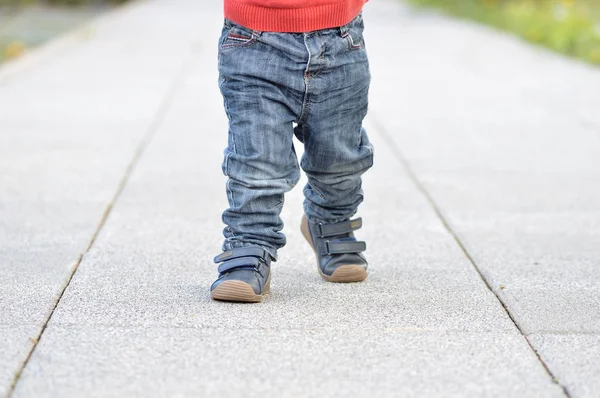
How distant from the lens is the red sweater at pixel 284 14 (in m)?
3.11

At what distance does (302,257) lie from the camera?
3.85 metres

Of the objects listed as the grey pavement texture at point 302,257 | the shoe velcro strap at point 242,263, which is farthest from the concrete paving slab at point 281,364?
the shoe velcro strap at point 242,263

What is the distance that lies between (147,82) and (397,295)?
550cm

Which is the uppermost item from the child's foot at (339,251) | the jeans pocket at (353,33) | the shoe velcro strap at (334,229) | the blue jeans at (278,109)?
the jeans pocket at (353,33)

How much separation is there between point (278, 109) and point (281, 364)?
34.5 inches

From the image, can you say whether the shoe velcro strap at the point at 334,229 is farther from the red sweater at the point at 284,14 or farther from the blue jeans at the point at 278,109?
the red sweater at the point at 284,14

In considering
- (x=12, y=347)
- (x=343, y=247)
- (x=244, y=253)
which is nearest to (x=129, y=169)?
(x=343, y=247)

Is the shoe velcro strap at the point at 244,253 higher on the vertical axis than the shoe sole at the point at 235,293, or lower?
higher

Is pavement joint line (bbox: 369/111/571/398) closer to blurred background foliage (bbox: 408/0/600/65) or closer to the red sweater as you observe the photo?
the red sweater

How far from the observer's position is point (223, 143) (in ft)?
20.0

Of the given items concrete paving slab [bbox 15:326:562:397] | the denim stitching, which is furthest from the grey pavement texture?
the denim stitching

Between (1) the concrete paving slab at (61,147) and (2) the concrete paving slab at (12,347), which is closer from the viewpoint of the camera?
(2) the concrete paving slab at (12,347)

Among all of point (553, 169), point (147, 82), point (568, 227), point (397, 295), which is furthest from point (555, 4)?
point (397, 295)

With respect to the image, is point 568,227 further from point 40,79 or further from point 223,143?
point 40,79
